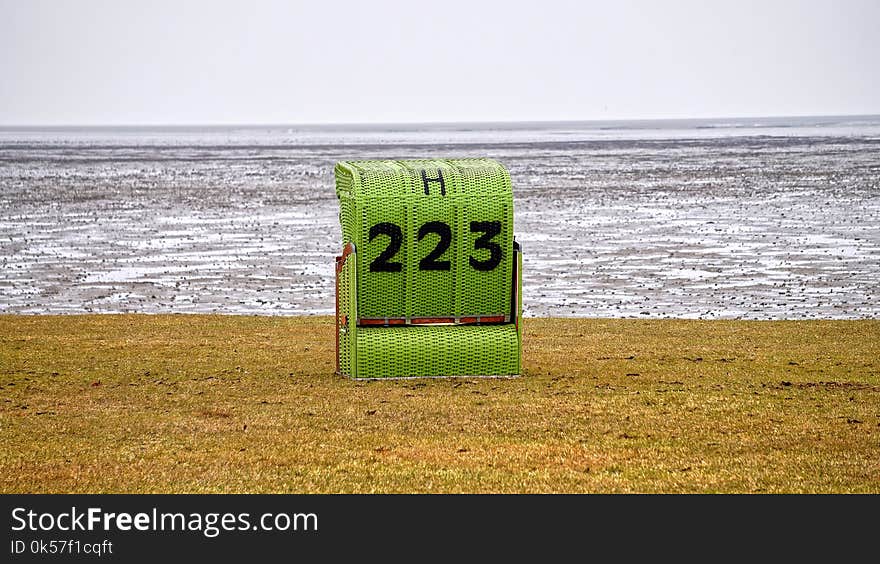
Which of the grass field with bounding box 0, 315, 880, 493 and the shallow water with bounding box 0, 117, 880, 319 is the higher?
the grass field with bounding box 0, 315, 880, 493

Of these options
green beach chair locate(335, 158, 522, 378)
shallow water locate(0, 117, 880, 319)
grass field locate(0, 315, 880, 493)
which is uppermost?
green beach chair locate(335, 158, 522, 378)

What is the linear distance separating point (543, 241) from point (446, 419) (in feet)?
98.6

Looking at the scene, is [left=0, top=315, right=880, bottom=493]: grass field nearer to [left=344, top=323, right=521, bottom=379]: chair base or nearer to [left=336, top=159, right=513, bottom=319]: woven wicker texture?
[left=344, top=323, right=521, bottom=379]: chair base

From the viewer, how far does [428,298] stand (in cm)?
1661

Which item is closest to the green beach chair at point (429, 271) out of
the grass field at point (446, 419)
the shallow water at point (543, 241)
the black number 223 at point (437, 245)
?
the black number 223 at point (437, 245)

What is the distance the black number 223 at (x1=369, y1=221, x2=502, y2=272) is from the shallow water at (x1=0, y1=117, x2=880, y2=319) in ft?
37.2

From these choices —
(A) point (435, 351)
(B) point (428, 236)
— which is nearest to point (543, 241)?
(A) point (435, 351)

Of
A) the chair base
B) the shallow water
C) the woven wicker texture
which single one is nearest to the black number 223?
the woven wicker texture

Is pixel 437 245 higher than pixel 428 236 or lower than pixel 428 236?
lower

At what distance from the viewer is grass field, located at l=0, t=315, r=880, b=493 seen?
1114 cm

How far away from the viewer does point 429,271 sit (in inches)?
650

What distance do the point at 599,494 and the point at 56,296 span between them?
22918mm

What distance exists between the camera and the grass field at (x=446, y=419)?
36.6 ft

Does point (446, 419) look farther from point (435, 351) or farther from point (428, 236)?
point (428, 236)
